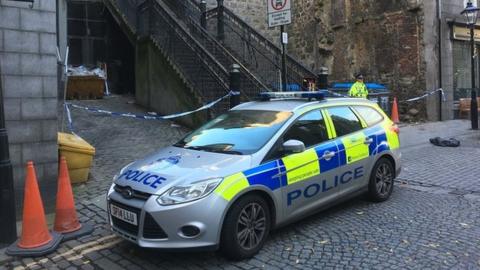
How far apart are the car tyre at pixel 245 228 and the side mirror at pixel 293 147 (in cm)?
61

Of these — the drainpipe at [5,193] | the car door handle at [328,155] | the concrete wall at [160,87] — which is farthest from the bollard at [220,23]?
the drainpipe at [5,193]

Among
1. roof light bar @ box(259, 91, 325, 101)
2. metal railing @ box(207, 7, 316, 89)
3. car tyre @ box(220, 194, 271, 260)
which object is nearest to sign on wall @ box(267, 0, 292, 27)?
roof light bar @ box(259, 91, 325, 101)

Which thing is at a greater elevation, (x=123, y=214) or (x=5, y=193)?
(x=5, y=193)

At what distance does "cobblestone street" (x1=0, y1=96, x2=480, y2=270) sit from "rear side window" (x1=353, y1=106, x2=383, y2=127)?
111 centimetres

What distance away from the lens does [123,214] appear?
465cm

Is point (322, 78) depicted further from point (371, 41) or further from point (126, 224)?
point (126, 224)

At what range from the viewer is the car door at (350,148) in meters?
5.98

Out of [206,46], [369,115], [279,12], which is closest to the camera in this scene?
[369,115]

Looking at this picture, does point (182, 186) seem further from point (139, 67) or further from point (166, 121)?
point (139, 67)

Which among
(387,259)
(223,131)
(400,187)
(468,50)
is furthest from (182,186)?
(468,50)

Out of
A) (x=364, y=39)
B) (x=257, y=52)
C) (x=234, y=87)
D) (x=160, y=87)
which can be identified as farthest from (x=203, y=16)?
(x=234, y=87)

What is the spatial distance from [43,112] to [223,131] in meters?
2.62

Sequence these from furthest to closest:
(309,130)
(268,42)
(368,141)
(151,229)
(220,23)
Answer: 1. (220,23)
2. (268,42)
3. (368,141)
4. (309,130)
5. (151,229)

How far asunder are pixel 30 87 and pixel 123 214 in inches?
110
